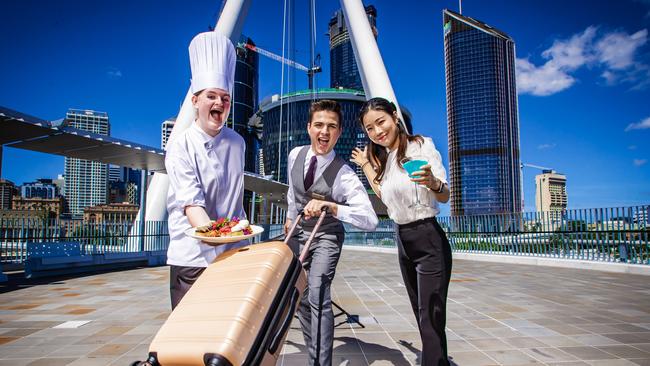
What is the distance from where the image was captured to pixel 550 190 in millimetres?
141875

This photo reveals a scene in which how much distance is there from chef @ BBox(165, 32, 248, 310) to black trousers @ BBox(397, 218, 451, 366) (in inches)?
39.9

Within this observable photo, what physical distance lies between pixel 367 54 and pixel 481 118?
107 meters

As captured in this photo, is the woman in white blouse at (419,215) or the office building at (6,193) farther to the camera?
the office building at (6,193)

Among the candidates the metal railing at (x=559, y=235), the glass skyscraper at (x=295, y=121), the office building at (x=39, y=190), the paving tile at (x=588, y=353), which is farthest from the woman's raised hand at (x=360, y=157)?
the office building at (x=39, y=190)

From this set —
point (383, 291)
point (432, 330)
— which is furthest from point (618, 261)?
point (432, 330)

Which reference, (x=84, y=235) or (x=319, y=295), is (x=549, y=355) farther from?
(x=84, y=235)

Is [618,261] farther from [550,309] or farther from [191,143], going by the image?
[191,143]

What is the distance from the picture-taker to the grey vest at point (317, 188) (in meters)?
2.62

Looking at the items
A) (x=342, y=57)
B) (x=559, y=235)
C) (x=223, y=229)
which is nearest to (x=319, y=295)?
(x=223, y=229)

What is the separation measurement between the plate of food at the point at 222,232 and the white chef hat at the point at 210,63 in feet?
2.43

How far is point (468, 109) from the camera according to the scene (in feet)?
386

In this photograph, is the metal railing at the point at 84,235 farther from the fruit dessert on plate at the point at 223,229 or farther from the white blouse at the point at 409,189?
the white blouse at the point at 409,189

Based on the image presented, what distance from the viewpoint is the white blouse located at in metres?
2.22

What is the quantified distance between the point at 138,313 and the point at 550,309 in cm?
567
